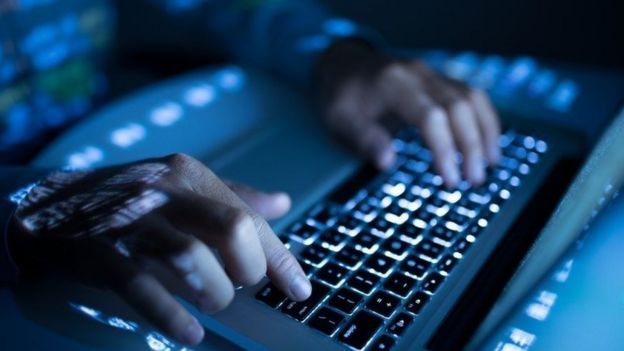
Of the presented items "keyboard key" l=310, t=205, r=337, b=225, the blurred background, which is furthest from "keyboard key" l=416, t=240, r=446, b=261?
the blurred background

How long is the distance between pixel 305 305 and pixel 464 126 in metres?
0.38

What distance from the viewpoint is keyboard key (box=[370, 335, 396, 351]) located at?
55cm

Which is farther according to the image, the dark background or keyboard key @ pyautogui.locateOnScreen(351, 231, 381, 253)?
the dark background

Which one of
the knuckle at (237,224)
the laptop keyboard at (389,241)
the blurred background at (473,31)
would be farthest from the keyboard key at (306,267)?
the blurred background at (473,31)

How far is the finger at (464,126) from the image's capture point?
80cm

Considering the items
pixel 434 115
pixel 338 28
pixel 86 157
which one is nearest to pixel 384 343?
pixel 434 115

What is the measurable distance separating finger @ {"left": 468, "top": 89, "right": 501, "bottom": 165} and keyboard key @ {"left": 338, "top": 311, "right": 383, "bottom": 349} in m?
0.35

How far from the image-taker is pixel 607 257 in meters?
0.63

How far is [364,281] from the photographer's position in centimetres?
63

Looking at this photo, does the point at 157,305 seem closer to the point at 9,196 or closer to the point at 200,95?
the point at 9,196

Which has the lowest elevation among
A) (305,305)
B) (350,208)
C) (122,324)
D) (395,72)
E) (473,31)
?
(122,324)

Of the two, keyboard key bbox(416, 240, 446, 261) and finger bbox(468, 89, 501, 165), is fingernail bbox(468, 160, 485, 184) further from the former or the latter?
keyboard key bbox(416, 240, 446, 261)

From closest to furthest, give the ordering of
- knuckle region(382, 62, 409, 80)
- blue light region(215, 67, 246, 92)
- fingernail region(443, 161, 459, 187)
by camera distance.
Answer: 1. fingernail region(443, 161, 459, 187)
2. knuckle region(382, 62, 409, 80)
3. blue light region(215, 67, 246, 92)

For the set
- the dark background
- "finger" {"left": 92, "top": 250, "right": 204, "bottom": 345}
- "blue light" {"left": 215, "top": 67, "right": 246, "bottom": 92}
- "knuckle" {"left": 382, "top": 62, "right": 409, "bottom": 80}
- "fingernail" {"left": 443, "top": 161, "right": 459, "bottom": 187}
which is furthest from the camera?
the dark background
